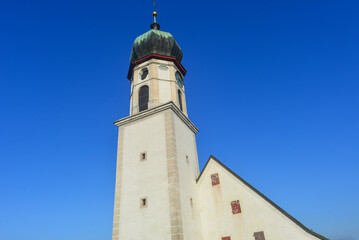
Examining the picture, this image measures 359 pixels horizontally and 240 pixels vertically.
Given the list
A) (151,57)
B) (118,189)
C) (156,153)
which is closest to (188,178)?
(156,153)

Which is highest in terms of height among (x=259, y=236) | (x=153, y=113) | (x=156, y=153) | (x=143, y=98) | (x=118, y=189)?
(x=143, y=98)

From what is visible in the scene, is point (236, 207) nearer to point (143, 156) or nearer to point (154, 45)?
point (143, 156)

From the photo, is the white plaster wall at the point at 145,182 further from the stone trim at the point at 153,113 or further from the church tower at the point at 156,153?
the stone trim at the point at 153,113

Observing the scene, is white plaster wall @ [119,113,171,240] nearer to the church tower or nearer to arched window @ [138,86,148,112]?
the church tower

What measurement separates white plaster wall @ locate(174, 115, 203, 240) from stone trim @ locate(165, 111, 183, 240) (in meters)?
0.49

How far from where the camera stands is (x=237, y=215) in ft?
46.7

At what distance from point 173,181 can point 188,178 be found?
211 cm

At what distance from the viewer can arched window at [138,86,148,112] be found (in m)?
17.7

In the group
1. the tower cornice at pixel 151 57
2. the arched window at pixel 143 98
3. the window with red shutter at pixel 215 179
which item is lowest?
the window with red shutter at pixel 215 179

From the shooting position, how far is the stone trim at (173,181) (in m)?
12.6

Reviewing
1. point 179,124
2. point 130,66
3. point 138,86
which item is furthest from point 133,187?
point 130,66

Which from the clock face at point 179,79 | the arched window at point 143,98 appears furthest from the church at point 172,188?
the clock face at point 179,79

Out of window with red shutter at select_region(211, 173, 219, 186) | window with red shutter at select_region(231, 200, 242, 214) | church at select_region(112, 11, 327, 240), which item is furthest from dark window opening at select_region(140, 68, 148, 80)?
window with red shutter at select_region(231, 200, 242, 214)

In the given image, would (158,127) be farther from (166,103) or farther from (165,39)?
(165,39)
